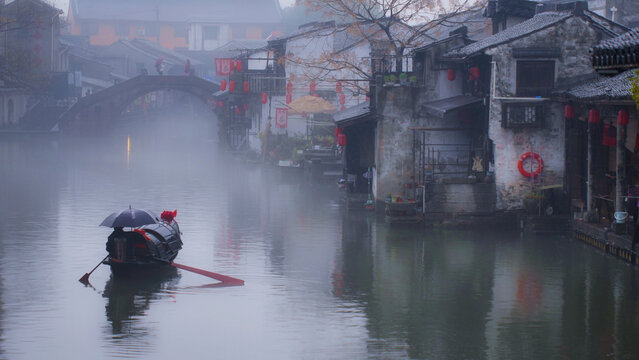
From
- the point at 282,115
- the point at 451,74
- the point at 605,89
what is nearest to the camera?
the point at 605,89

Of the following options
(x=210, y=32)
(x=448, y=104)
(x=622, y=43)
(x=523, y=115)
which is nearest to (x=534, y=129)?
(x=523, y=115)

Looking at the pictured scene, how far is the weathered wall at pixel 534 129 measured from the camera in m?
27.5

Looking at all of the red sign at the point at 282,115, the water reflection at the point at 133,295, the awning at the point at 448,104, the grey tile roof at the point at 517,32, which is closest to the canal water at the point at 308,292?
the water reflection at the point at 133,295

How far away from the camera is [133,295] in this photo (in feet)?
64.4

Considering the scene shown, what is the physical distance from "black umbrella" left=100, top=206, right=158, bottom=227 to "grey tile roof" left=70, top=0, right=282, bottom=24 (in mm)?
94866

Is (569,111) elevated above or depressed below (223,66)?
below

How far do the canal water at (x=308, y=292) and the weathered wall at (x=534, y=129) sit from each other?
167 centimetres

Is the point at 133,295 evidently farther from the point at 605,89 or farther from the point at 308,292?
the point at 605,89

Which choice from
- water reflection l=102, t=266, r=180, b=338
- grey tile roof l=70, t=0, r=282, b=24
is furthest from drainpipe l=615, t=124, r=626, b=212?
grey tile roof l=70, t=0, r=282, b=24

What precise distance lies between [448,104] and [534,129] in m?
3.10

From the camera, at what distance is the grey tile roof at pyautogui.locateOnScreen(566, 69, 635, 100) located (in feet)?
70.4

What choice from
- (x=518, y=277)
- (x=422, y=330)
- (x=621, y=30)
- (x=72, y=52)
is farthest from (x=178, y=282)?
(x=72, y=52)

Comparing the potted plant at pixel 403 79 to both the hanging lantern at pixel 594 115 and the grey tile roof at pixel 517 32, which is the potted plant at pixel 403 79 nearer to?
the grey tile roof at pixel 517 32

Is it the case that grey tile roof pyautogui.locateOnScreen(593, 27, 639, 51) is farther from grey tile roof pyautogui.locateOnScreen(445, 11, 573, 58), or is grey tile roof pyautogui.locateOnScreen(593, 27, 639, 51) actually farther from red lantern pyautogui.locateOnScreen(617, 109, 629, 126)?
grey tile roof pyautogui.locateOnScreen(445, 11, 573, 58)
